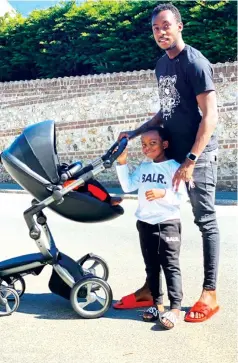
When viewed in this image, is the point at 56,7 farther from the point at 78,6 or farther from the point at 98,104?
the point at 98,104

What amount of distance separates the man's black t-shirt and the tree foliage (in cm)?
747

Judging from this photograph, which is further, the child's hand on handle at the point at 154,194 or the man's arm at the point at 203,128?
the child's hand on handle at the point at 154,194

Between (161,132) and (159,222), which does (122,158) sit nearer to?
(161,132)

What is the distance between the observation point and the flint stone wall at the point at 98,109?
33.6 feet

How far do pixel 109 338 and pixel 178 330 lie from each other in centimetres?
43

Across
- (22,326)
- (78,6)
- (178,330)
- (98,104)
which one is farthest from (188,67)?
(78,6)

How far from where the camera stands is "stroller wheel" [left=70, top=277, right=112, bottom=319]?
3.87 meters

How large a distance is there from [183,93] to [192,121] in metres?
0.19

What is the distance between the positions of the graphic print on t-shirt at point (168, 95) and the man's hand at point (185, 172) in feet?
1.37

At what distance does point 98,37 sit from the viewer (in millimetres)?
12680

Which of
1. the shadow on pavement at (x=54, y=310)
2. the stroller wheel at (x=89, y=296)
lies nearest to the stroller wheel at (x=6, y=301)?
the shadow on pavement at (x=54, y=310)

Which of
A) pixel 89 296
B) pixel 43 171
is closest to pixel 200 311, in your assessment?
pixel 89 296

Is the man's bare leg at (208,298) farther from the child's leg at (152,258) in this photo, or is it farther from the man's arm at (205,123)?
the man's arm at (205,123)

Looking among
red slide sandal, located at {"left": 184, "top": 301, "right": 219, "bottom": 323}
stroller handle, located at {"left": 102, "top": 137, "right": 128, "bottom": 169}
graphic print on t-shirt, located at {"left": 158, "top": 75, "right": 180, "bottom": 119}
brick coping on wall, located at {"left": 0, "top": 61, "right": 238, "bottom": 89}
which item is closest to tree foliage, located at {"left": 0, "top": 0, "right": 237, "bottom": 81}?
brick coping on wall, located at {"left": 0, "top": 61, "right": 238, "bottom": 89}
